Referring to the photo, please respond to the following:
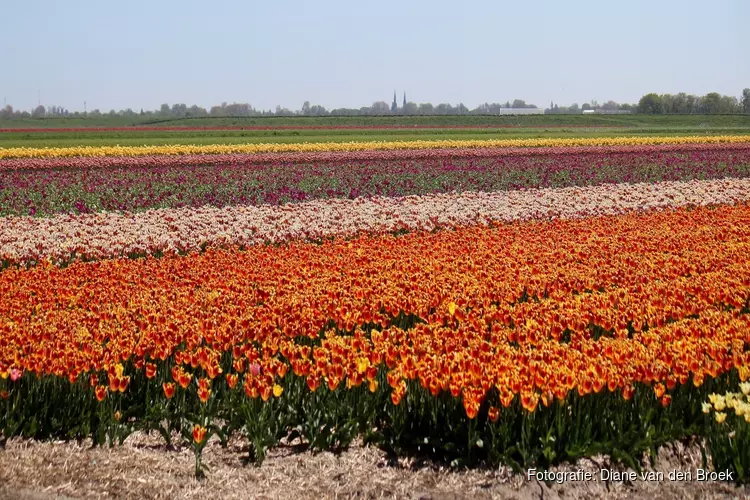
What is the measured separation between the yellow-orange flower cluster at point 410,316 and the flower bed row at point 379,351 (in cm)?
2

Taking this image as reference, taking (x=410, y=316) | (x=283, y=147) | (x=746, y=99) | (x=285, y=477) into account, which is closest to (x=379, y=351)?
(x=285, y=477)

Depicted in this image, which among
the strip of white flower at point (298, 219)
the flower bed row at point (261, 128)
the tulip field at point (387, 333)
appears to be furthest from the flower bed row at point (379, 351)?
the flower bed row at point (261, 128)

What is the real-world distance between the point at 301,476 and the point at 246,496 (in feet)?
1.28

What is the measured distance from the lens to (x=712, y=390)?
588 centimetres

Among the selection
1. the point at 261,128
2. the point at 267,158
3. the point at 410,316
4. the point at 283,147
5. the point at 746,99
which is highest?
the point at 746,99

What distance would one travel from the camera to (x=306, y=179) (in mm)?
23766

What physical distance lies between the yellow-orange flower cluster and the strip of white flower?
1.86 m

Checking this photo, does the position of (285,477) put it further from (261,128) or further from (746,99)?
(746,99)

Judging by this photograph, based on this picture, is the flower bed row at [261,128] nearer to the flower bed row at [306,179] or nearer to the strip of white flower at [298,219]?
the flower bed row at [306,179]

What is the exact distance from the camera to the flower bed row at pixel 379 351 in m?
5.33

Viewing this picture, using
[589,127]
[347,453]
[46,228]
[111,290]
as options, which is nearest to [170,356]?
[347,453]

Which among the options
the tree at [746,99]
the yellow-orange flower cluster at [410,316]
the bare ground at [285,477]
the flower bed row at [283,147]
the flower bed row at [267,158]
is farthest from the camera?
the tree at [746,99]

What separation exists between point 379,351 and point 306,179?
17870 mm

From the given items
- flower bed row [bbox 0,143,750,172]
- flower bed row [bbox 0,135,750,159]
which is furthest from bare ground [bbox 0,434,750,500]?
flower bed row [bbox 0,135,750,159]
